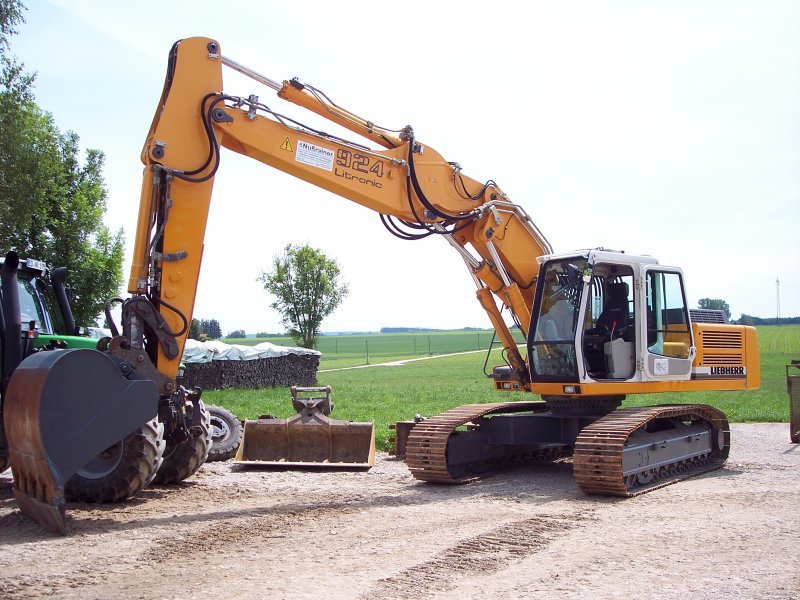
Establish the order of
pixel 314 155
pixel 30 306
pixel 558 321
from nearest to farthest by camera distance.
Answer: pixel 314 155
pixel 30 306
pixel 558 321

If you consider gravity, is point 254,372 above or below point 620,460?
above

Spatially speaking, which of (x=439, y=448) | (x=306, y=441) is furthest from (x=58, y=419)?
(x=306, y=441)

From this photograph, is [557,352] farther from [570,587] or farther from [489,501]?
[570,587]

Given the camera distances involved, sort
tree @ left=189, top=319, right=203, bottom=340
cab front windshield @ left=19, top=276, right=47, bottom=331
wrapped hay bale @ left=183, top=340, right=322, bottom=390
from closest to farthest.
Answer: cab front windshield @ left=19, top=276, right=47, bottom=331
wrapped hay bale @ left=183, top=340, right=322, bottom=390
tree @ left=189, top=319, right=203, bottom=340

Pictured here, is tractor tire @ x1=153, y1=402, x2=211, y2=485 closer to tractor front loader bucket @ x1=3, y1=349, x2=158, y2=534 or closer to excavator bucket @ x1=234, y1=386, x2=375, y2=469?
excavator bucket @ x1=234, y1=386, x2=375, y2=469

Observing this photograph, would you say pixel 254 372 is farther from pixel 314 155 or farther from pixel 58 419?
pixel 58 419

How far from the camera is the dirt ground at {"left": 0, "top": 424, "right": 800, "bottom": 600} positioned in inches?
216

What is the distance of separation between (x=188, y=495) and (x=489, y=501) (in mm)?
3348

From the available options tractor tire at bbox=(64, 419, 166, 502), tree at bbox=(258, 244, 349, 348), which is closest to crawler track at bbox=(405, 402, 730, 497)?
tractor tire at bbox=(64, 419, 166, 502)

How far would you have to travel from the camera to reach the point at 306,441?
11391 millimetres

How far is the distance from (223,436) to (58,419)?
5.37 m

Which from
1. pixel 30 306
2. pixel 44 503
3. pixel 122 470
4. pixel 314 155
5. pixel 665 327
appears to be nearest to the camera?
pixel 44 503

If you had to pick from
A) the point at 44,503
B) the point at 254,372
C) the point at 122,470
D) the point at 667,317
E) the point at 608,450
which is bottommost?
the point at 44,503

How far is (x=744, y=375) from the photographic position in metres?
11.8
